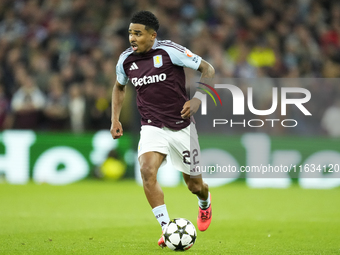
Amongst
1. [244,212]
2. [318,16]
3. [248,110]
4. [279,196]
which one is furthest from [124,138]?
[318,16]

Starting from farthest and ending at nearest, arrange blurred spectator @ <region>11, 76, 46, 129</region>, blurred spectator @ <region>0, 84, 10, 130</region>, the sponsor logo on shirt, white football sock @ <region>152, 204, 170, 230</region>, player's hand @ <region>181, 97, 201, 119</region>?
blurred spectator @ <region>0, 84, 10, 130</region> → blurred spectator @ <region>11, 76, 46, 129</region> → the sponsor logo on shirt → player's hand @ <region>181, 97, 201, 119</region> → white football sock @ <region>152, 204, 170, 230</region>

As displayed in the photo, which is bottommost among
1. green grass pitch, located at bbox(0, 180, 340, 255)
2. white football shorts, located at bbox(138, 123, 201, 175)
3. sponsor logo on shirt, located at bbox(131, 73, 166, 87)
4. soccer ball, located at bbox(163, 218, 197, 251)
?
green grass pitch, located at bbox(0, 180, 340, 255)

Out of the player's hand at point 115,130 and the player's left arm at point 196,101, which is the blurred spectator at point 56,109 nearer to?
the player's hand at point 115,130

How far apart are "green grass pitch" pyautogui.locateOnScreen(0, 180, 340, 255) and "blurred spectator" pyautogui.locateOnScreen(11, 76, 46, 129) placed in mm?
1559

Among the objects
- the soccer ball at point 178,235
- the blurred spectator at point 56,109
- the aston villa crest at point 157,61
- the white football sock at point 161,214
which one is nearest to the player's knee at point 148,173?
the white football sock at point 161,214

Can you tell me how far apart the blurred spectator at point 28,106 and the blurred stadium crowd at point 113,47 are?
2cm

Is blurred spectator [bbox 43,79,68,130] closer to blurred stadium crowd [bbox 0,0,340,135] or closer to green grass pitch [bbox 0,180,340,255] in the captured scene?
blurred stadium crowd [bbox 0,0,340,135]

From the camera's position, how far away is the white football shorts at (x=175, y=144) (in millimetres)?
6062

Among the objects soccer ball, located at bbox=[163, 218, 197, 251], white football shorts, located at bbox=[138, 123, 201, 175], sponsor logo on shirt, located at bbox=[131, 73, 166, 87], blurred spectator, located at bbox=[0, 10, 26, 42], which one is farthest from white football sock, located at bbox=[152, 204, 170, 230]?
blurred spectator, located at bbox=[0, 10, 26, 42]

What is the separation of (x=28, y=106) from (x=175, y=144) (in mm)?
7973

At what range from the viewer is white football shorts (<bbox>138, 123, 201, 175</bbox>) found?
6.06 meters

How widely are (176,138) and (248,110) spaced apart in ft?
21.5

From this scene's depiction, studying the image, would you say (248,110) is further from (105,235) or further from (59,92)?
(105,235)

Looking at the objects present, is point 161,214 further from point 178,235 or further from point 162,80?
point 162,80
